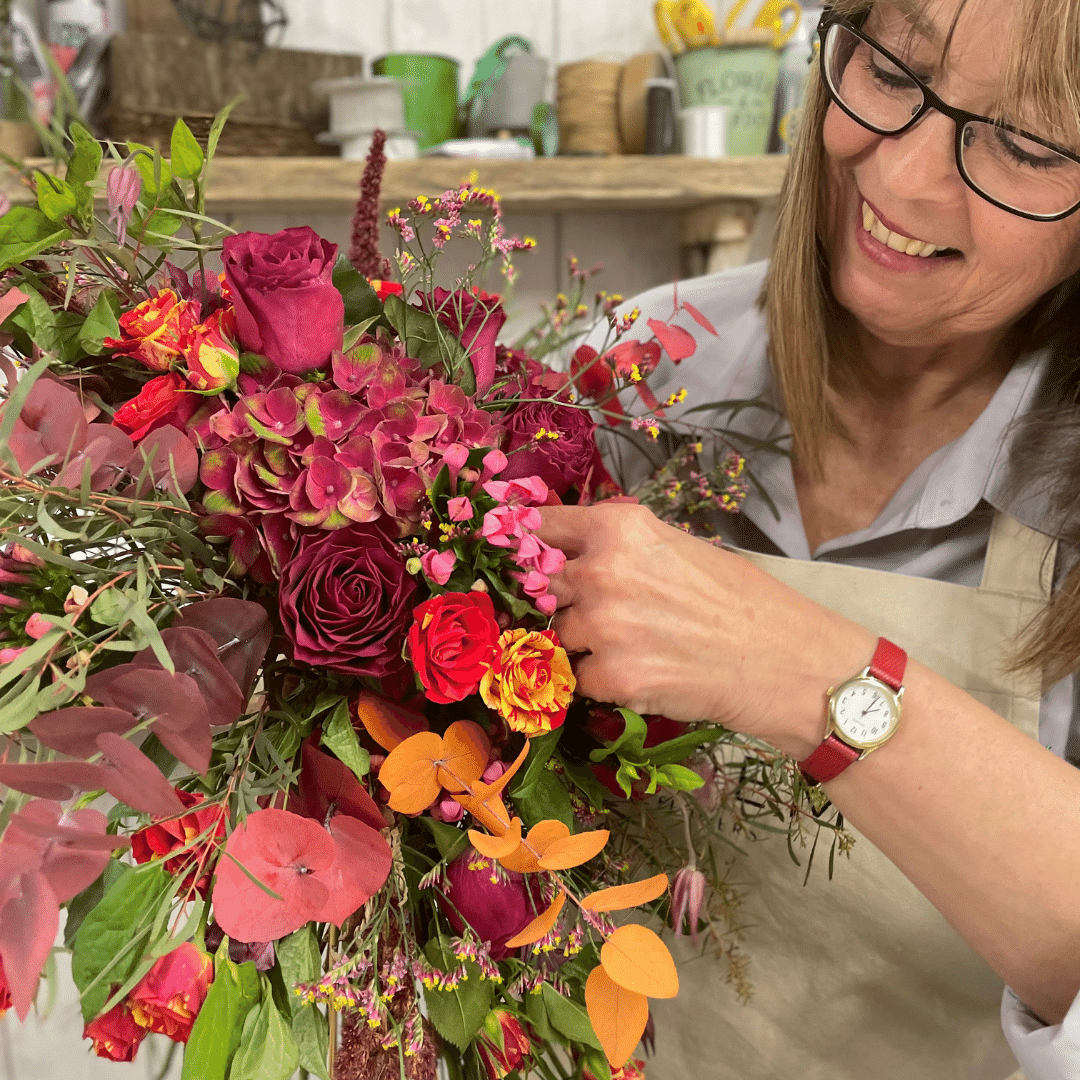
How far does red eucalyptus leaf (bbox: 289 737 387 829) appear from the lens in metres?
0.49

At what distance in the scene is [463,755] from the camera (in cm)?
50

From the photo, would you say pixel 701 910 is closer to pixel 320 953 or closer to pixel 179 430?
pixel 320 953

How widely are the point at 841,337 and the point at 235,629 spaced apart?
0.71 m

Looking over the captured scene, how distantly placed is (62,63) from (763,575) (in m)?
1.33

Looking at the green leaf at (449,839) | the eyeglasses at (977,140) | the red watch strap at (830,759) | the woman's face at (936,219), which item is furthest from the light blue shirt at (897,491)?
the green leaf at (449,839)

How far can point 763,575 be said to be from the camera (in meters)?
0.64

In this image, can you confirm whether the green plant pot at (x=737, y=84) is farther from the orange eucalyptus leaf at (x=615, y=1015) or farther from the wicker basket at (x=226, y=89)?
the orange eucalyptus leaf at (x=615, y=1015)

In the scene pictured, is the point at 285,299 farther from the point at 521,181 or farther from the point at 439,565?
the point at 521,181

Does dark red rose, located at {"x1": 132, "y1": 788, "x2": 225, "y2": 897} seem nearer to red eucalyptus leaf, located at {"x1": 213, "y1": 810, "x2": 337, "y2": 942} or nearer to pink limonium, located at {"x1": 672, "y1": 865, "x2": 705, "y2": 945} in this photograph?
red eucalyptus leaf, located at {"x1": 213, "y1": 810, "x2": 337, "y2": 942}

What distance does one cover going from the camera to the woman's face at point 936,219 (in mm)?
703

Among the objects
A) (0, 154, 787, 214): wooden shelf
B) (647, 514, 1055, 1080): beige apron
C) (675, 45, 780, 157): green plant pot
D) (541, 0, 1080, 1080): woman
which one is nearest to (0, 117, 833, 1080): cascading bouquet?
(541, 0, 1080, 1080): woman

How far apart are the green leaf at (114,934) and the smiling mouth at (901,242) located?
2.30 feet

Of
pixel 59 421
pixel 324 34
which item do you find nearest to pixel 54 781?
pixel 59 421

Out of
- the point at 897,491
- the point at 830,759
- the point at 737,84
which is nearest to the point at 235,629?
the point at 830,759
